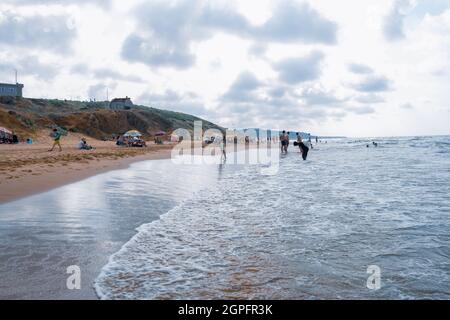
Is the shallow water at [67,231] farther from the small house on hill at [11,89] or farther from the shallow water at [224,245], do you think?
the small house on hill at [11,89]

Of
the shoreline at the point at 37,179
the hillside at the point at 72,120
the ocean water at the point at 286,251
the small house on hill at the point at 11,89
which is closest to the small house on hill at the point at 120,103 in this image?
the hillside at the point at 72,120

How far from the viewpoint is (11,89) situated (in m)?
83.2

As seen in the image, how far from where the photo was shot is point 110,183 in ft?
46.8

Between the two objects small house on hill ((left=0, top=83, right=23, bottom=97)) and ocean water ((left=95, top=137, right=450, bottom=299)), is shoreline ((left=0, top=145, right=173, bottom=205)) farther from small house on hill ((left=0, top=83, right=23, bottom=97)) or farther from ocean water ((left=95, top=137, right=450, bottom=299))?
small house on hill ((left=0, top=83, right=23, bottom=97))

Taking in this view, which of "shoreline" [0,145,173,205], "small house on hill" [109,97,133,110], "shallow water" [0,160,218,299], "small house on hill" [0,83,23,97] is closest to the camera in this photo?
"shallow water" [0,160,218,299]

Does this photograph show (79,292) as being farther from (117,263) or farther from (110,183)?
(110,183)

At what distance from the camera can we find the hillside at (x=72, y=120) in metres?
45.2

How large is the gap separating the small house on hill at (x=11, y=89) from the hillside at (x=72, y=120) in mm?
5119

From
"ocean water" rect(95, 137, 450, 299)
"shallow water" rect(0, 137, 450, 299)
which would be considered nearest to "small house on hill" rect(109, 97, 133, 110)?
"shallow water" rect(0, 137, 450, 299)

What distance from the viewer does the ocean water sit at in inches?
180

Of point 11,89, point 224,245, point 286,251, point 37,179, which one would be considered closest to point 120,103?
point 11,89

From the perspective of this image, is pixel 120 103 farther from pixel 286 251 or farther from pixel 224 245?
pixel 286 251

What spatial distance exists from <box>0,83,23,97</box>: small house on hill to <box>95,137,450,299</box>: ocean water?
288ft
